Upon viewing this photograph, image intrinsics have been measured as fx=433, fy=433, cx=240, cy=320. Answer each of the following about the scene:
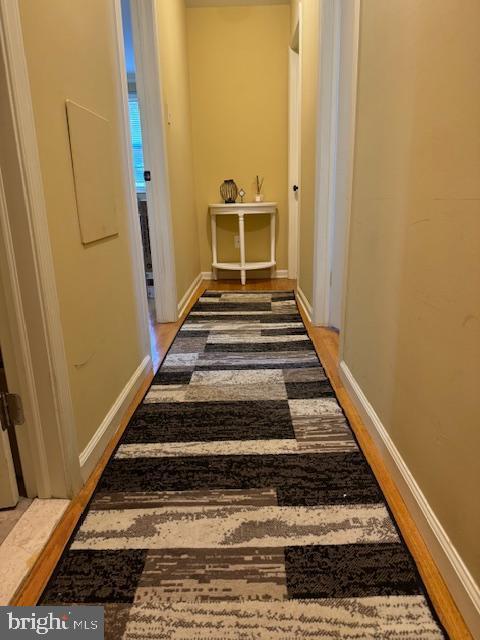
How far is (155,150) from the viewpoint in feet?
9.30

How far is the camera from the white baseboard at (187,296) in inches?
131

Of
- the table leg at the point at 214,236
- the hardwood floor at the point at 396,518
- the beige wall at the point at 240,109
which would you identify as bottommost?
the hardwood floor at the point at 396,518

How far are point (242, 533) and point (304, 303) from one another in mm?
2343

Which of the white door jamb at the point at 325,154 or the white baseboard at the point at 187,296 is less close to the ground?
the white door jamb at the point at 325,154

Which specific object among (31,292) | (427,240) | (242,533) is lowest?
(242,533)

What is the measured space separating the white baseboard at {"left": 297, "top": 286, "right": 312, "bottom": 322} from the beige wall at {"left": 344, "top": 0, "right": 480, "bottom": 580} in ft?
4.65

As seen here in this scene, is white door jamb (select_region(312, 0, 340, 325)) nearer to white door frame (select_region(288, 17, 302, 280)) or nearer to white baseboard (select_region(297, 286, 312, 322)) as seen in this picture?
white baseboard (select_region(297, 286, 312, 322))

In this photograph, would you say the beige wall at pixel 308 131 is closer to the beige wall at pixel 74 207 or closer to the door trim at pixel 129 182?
the door trim at pixel 129 182

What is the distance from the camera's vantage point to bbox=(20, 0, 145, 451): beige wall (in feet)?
4.00

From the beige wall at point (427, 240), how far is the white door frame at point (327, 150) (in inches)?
37.6

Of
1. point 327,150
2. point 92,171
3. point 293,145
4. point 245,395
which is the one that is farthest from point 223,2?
point 245,395

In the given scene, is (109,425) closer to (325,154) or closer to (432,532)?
(432,532)

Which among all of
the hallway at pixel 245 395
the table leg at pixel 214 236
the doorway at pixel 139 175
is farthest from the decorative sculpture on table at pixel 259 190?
the hallway at pixel 245 395

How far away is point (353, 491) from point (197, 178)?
12.3ft
